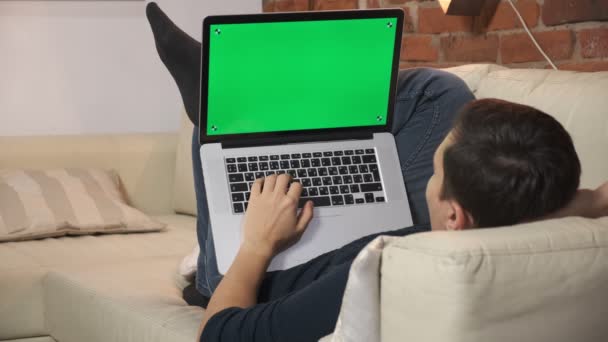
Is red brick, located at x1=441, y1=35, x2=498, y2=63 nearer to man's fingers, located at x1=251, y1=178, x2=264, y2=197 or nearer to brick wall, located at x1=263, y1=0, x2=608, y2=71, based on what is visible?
brick wall, located at x1=263, y1=0, x2=608, y2=71

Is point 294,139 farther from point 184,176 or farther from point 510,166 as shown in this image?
point 184,176

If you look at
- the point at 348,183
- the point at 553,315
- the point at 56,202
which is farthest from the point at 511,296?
the point at 56,202

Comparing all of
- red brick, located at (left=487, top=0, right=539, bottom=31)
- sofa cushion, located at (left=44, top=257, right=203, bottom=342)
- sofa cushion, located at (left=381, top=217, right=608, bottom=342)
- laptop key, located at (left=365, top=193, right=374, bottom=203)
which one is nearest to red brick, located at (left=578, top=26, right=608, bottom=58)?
red brick, located at (left=487, top=0, right=539, bottom=31)

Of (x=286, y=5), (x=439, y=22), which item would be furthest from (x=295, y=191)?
(x=286, y=5)

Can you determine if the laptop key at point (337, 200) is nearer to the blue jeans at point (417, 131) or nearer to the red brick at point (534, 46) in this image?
the blue jeans at point (417, 131)

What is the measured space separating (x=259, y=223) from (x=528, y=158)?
48 cm

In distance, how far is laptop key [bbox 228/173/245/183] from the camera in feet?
4.99

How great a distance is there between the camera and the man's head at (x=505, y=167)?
1013mm

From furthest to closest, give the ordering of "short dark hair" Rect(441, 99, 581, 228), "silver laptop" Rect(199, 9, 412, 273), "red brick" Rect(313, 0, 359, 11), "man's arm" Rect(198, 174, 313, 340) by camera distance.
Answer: "red brick" Rect(313, 0, 359, 11)
"silver laptop" Rect(199, 9, 412, 273)
"man's arm" Rect(198, 174, 313, 340)
"short dark hair" Rect(441, 99, 581, 228)

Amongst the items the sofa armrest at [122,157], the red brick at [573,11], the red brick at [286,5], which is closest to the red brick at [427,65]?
the red brick at [573,11]

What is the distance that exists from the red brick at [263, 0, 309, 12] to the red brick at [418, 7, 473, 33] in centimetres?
83

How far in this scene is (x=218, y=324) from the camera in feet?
3.87

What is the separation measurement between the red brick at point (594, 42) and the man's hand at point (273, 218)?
999mm

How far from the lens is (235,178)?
1.52 meters
